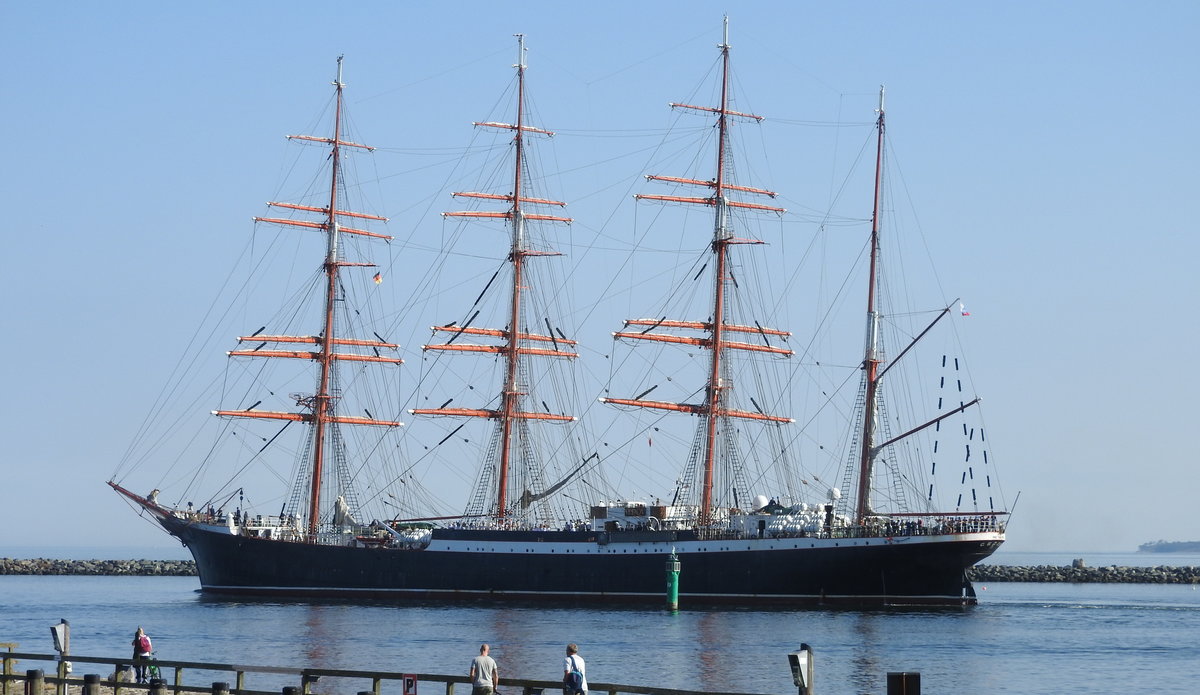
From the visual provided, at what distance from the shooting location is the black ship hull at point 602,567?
76875mm

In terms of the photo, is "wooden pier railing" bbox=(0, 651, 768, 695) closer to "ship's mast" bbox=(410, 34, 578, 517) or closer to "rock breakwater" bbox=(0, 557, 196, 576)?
"ship's mast" bbox=(410, 34, 578, 517)

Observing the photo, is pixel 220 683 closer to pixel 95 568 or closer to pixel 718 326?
pixel 718 326

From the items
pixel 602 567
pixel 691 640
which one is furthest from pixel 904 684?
pixel 602 567

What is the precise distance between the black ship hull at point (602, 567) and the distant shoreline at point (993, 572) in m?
46.8

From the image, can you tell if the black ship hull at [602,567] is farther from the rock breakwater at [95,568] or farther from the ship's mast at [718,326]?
the rock breakwater at [95,568]

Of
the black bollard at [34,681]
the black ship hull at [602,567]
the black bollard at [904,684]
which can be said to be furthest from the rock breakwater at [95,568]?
the black bollard at [904,684]

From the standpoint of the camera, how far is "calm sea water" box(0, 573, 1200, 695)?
47.4 m

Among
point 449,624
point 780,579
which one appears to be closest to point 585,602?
point 780,579

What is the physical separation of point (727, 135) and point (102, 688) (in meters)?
59.7

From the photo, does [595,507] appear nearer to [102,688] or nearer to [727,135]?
[727,135]

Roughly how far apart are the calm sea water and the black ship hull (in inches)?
88.5

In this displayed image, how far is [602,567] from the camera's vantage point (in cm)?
8150

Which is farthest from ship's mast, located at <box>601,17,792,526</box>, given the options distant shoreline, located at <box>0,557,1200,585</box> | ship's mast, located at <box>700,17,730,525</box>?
distant shoreline, located at <box>0,557,1200,585</box>

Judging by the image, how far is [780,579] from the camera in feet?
256
